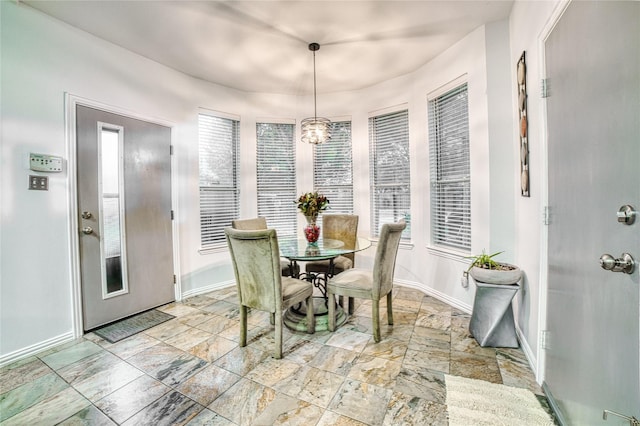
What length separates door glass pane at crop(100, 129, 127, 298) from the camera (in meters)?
2.65

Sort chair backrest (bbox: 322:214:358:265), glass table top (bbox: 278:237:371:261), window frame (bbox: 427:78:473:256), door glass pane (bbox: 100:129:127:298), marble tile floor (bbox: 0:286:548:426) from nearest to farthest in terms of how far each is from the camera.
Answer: marble tile floor (bbox: 0:286:548:426), glass table top (bbox: 278:237:371:261), door glass pane (bbox: 100:129:127:298), window frame (bbox: 427:78:473:256), chair backrest (bbox: 322:214:358:265)

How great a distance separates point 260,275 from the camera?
2043mm

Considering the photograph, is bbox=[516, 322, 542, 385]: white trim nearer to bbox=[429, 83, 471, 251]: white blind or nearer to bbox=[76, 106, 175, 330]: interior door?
bbox=[429, 83, 471, 251]: white blind

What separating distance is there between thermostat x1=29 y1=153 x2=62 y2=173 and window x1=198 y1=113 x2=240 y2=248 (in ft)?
4.66

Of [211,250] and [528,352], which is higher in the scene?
[211,250]

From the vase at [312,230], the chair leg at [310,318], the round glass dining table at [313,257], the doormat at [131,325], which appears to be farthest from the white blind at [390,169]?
the doormat at [131,325]

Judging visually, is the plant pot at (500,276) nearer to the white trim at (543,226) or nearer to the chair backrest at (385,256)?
the white trim at (543,226)

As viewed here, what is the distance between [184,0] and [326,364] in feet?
9.93

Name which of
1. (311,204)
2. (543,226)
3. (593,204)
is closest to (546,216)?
(543,226)

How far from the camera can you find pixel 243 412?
1.55 m

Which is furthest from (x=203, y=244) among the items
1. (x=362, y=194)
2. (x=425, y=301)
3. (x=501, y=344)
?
(x=501, y=344)

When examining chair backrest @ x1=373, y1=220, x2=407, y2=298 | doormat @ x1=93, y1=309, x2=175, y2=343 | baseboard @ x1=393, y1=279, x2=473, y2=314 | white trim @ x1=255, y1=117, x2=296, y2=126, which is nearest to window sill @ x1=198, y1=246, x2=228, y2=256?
doormat @ x1=93, y1=309, x2=175, y2=343

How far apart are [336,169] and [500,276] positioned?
261 cm

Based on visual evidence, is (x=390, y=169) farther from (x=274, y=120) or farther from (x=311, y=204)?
(x=274, y=120)
